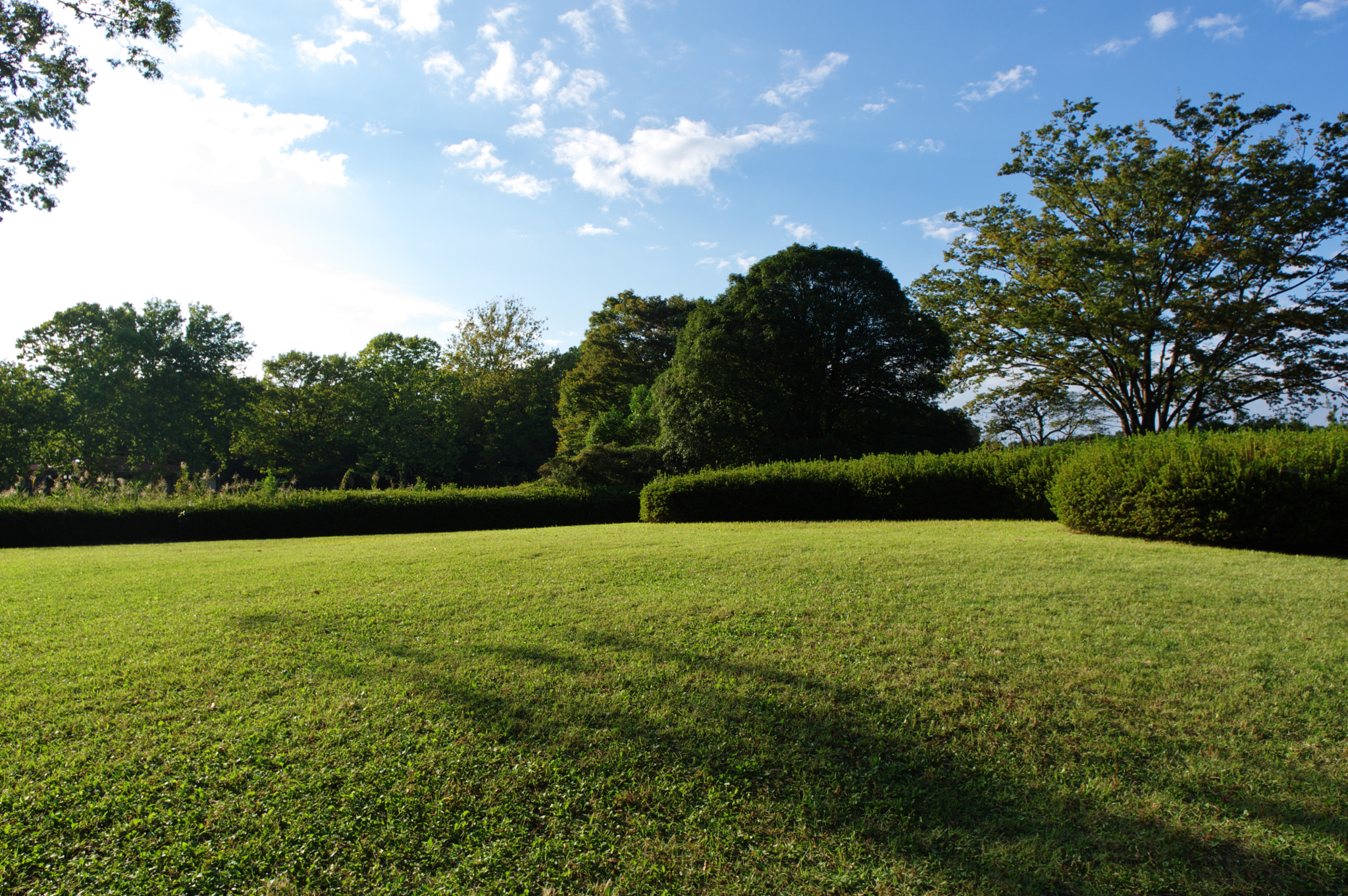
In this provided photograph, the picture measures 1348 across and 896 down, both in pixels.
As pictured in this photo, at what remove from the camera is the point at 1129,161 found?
69.1 ft

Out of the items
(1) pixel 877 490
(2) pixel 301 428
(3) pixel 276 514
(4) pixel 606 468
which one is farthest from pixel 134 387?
(1) pixel 877 490

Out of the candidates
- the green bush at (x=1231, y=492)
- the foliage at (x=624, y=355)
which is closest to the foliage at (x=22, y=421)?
the foliage at (x=624, y=355)

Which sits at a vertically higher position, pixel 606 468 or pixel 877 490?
pixel 606 468

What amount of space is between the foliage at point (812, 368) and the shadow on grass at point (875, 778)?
19.4 metres

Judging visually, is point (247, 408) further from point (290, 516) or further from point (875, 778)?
point (875, 778)

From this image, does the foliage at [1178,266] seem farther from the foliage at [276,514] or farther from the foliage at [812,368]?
the foliage at [276,514]

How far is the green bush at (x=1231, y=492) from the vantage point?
875cm

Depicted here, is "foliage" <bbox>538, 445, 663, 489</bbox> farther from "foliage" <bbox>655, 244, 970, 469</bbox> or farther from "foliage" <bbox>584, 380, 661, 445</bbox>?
"foliage" <bbox>584, 380, 661, 445</bbox>

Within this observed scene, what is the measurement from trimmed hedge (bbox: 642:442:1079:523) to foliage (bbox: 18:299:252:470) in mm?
33804

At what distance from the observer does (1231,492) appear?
910 centimetres

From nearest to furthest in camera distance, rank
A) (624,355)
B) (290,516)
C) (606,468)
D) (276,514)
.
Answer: (276,514) → (290,516) → (606,468) → (624,355)

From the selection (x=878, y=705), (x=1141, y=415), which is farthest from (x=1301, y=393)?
(x=878, y=705)

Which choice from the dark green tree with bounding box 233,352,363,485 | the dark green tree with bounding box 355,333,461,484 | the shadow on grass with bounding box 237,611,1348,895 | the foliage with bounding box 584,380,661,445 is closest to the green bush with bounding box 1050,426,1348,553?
the shadow on grass with bounding box 237,611,1348,895

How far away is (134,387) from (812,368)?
37472mm
